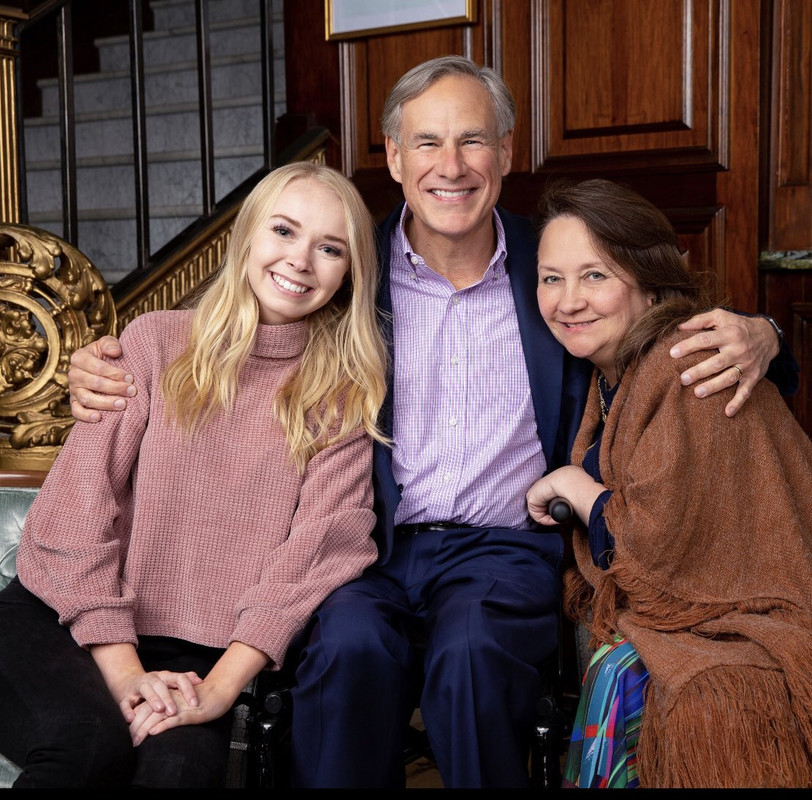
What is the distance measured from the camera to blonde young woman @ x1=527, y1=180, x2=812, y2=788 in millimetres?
1464

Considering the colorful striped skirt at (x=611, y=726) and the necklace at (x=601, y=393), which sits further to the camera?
the necklace at (x=601, y=393)

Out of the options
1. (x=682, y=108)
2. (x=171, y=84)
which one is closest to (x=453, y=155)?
(x=682, y=108)

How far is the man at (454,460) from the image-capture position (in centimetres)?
157

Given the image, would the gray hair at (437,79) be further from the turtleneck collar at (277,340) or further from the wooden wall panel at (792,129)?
the wooden wall panel at (792,129)

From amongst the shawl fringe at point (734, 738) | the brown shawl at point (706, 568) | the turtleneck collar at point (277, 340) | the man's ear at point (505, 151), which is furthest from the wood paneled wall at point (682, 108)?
the shawl fringe at point (734, 738)

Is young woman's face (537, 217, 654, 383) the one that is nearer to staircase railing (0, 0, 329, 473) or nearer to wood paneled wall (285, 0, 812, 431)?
staircase railing (0, 0, 329, 473)

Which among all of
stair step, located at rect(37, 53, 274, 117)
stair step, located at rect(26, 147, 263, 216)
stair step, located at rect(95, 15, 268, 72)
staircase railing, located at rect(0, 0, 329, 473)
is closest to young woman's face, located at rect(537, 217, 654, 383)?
staircase railing, located at rect(0, 0, 329, 473)

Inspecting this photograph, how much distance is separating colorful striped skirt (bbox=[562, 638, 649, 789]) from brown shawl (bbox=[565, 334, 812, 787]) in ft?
0.14

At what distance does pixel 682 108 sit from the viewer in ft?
9.46

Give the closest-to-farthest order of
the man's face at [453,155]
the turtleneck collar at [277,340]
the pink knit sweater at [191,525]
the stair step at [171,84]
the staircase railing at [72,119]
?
the pink knit sweater at [191,525] < the turtleneck collar at [277,340] < the man's face at [453,155] < the staircase railing at [72,119] < the stair step at [171,84]

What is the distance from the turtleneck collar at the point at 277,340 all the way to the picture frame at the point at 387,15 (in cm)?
169

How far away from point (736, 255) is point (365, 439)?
150 cm

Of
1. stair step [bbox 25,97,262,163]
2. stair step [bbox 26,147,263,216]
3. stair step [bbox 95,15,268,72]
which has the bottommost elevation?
stair step [bbox 26,147,263,216]

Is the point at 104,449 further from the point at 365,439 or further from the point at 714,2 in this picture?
the point at 714,2
